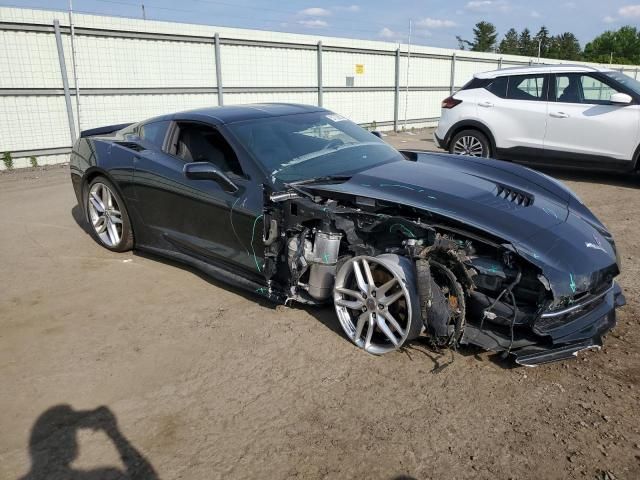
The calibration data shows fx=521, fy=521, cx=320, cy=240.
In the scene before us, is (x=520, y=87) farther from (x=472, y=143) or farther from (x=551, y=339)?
(x=551, y=339)

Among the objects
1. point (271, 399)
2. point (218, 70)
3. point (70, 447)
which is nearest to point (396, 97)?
point (218, 70)

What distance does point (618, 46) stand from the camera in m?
83.5

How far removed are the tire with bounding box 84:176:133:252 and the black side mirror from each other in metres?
1.35

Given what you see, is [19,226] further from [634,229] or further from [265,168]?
[634,229]

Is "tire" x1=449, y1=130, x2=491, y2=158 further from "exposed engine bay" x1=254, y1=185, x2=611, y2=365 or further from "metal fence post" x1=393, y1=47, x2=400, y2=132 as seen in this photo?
"metal fence post" x1=393, y1=47, x2=400, y2=132

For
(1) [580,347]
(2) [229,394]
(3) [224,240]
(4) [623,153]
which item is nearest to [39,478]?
(2) [229,394]

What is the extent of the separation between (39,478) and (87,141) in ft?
12.8

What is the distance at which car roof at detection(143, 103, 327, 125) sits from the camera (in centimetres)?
425

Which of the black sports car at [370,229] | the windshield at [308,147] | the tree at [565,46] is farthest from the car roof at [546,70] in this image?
the tree at [565,46]

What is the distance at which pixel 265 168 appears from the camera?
376 cm

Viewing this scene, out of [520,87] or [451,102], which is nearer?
[520,87]

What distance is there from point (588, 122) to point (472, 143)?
179 cm

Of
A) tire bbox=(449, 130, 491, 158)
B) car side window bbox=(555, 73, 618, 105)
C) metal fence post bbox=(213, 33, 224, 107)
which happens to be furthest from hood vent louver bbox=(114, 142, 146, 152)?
metal fence post bbox=(213, 33, 224, 107)

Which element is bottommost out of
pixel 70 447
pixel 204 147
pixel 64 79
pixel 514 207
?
pixel 70 447
